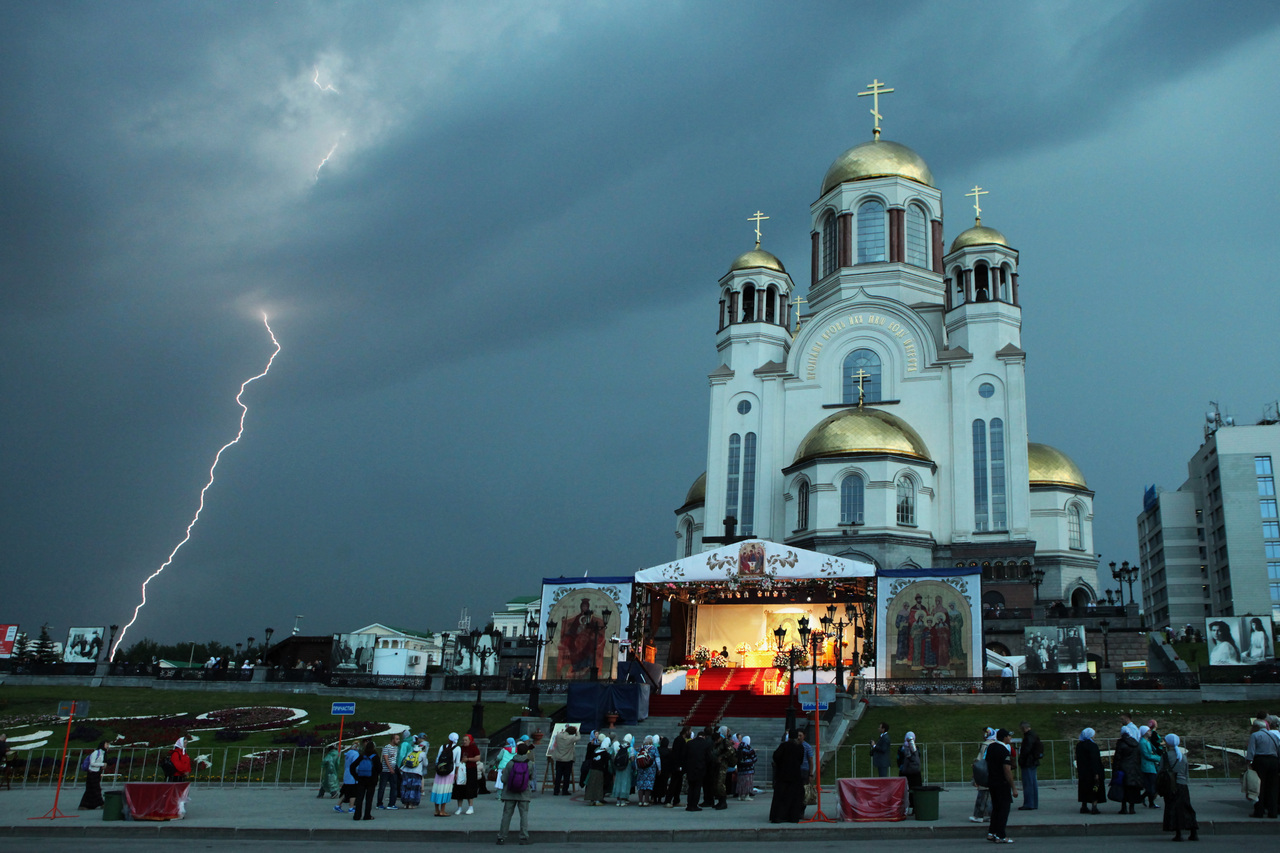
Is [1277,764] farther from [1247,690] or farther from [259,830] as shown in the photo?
[1247,690]

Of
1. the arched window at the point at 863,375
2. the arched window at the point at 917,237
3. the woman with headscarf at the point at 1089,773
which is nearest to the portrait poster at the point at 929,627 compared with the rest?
the woman with headscarf at the point at 1089,773

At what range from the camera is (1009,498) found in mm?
43625

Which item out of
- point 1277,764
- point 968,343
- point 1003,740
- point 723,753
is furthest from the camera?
point 968,343

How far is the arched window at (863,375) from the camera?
48.1 m

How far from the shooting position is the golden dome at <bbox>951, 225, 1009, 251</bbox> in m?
47.6

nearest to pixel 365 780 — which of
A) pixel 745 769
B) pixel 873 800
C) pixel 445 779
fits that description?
pixel 445 779

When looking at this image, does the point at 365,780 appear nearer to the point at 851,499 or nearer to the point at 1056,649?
the point at 1056,649

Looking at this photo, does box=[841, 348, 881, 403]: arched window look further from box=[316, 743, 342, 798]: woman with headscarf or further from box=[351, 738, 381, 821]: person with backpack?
box=[351, 738, 381, 821]: person with backpack

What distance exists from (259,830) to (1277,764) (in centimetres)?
1396

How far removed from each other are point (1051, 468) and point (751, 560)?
23.0 metres

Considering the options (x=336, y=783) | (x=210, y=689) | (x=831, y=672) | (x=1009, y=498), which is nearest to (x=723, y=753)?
(x=336, y=783)

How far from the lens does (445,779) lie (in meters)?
16.4

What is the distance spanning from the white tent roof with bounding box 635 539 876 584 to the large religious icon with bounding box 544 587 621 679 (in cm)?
213

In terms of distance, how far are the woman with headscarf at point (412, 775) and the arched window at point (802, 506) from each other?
28.2 m
